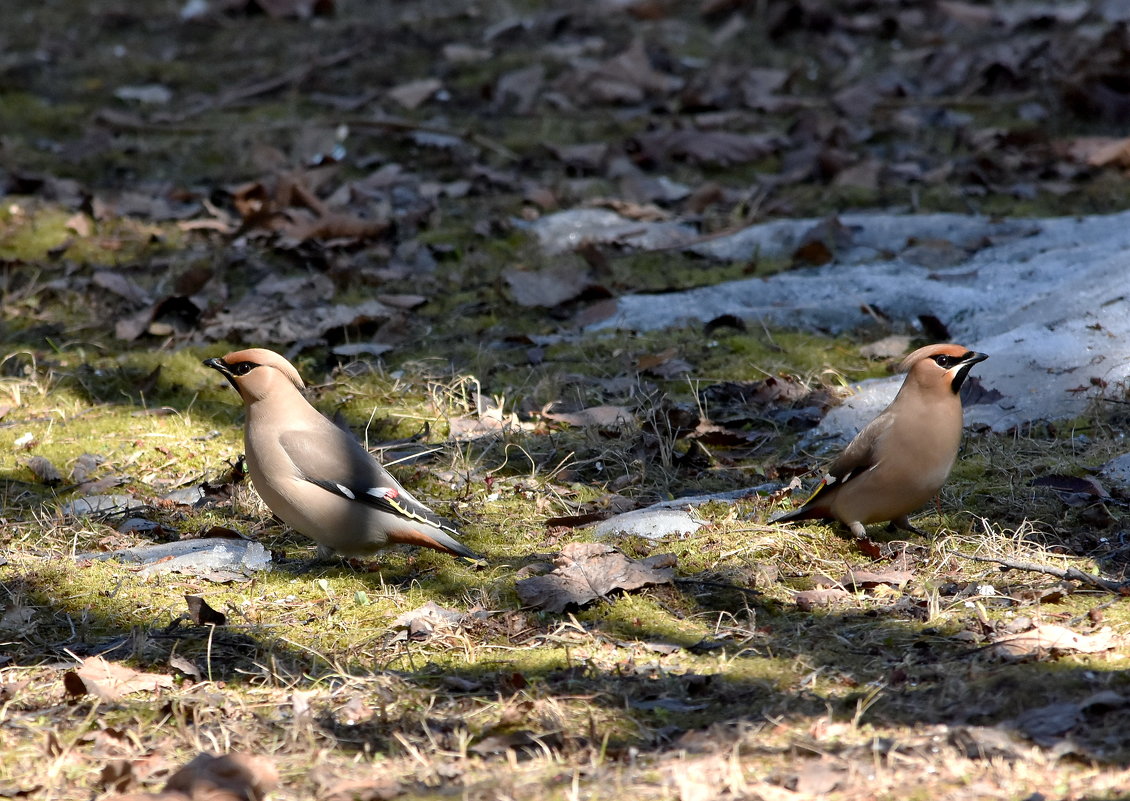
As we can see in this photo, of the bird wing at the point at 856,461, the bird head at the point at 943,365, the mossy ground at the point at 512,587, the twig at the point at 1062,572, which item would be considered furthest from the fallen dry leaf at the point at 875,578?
the bird head at the point at 943,365

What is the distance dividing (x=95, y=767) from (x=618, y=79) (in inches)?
264

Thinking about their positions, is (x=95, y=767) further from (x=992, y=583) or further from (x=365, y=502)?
(x=992, y=583)

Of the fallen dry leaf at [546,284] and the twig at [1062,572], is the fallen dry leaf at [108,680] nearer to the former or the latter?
the twig at [1062,572]

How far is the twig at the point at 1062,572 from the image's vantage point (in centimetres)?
361

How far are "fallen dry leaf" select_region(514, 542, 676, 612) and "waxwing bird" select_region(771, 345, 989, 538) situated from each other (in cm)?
58

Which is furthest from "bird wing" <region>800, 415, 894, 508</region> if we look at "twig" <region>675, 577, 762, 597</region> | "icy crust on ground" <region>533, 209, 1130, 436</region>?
"icy crust on ground" <region>533, 209, 1130, 436</region>

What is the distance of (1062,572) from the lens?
3664 mm

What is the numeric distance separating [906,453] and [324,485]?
69.4 inches

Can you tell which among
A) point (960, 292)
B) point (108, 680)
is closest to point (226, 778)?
point (108, 680)

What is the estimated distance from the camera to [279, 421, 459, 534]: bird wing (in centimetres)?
418

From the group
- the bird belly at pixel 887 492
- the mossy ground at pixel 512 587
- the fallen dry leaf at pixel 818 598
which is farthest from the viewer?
the bird belly at pixel 887 492

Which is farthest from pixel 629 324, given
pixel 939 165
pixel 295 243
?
pixel 939 165

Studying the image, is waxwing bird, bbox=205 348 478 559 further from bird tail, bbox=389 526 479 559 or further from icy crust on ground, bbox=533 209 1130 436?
icy crust on ground, bbox=533 209 1130 436

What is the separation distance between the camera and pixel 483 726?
3.12 metres
